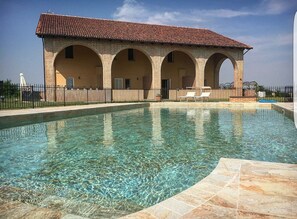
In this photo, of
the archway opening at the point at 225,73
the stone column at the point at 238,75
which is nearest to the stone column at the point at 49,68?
the stone column at the point at 238,75

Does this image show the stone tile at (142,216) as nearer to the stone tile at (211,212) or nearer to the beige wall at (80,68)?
the stone tile at (211,212)

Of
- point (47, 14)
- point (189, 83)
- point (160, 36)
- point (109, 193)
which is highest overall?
point (47, 14)

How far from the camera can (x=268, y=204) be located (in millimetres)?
2166

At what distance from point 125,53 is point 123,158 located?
20.0 m

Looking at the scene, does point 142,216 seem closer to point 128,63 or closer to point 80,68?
point 80,68

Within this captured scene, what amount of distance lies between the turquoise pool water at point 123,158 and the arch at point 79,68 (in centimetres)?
1405

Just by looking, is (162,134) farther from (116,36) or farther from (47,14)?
(47,14)

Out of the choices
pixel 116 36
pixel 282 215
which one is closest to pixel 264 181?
pixel 282 215

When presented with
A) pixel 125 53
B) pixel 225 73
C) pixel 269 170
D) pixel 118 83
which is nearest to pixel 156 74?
pixel 118 83

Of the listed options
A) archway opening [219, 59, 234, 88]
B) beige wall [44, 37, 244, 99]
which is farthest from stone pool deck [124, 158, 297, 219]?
archway opening [219, 59, 234, 88]

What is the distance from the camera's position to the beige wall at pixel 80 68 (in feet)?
69.1

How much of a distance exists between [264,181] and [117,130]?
5.80 m

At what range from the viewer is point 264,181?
8.84 ft

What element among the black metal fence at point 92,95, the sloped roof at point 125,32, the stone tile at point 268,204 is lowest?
the stone tile at point 268,204
